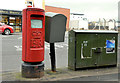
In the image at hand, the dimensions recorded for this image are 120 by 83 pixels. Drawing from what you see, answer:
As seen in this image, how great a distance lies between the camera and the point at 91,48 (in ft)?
20.4

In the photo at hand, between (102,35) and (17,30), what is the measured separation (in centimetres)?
2804

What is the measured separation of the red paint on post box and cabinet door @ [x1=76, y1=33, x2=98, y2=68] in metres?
1.48

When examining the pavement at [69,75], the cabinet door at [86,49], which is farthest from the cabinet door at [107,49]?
the pavement at [69,75]

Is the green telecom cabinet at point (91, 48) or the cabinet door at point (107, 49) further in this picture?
the cabinet door at point (107, 49)

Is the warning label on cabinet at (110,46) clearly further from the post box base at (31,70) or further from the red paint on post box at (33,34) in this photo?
the post box base at (31,70)

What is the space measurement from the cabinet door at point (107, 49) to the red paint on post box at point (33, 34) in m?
2.40

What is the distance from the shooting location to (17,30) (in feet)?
107

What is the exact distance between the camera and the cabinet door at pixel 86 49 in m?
6.02

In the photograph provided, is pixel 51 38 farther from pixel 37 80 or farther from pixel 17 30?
pixel 17 30

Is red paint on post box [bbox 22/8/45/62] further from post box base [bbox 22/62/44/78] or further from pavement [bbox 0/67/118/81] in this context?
pavement [bbox 0/67/118/81]

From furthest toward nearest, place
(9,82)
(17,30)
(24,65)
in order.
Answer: (17,30) < (24,65) < (9,82)

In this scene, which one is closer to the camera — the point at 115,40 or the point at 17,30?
the point at 115,40

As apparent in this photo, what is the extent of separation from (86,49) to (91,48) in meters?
0.21

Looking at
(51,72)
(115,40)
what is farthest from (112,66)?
(51,72)
